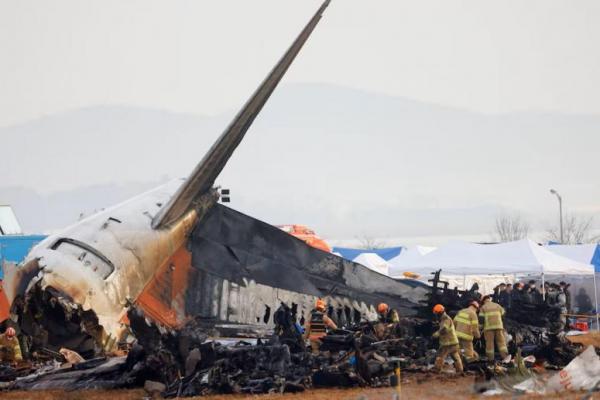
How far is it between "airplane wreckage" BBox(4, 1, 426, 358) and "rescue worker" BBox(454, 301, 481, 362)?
176 inches

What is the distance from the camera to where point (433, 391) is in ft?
68.7

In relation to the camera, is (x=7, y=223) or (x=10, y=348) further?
(x=7, y=223)

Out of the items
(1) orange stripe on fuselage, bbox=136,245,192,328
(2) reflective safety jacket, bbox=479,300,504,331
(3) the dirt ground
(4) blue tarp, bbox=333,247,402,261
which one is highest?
(4) blue tarp, bbox=333,247,402,261

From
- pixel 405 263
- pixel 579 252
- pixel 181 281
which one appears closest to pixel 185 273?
pixel 181 281

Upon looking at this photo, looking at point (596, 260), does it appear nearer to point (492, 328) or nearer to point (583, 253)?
point (583, 253)

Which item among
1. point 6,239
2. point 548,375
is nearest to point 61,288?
point 548,375

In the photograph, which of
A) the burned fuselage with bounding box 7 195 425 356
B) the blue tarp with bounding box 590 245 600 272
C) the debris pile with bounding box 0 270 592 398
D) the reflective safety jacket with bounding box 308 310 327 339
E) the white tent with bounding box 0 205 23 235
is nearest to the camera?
the debris pile with bounding box 0 270 592 398

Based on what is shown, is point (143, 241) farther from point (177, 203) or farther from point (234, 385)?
point (234, 385)

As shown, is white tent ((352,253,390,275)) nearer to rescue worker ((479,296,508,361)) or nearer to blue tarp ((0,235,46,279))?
blue tarp ((0,235,46,279))

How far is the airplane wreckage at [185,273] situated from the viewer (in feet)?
77.0

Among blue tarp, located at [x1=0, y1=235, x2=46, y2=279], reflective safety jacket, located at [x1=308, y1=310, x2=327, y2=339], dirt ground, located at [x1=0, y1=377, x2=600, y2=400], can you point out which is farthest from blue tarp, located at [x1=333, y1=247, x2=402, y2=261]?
dirt ground, located at [x1=0, y1=377, x2=600, y2=400]

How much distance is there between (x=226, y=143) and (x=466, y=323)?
336 inches

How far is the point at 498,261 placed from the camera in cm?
4169

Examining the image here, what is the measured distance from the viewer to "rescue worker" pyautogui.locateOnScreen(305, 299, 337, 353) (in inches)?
1019
